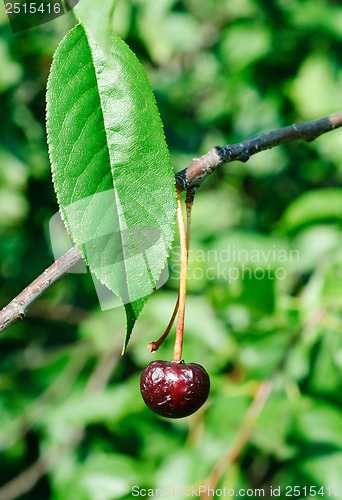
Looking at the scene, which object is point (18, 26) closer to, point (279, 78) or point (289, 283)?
point (279, 78)

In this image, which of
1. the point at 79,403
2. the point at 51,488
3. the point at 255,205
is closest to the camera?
the point at 79,403

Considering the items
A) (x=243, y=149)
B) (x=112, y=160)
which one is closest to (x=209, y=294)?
(x=243, y=149)

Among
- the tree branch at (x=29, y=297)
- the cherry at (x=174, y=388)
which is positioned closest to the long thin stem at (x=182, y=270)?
the cherry at (x=174, y=388)

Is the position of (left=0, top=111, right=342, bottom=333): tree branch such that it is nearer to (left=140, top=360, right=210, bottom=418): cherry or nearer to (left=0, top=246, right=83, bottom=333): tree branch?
(left=0, top=246, right=83, bottom=333): tree branch

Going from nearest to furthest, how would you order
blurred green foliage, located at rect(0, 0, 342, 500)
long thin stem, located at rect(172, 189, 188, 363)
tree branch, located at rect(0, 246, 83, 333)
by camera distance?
tree branch, located at rect(0, 246, 83, 333), long thin stem, located at rect(172, 189, 188, 363), blurred green foliage, located at rect(0, 0, 342, 500)

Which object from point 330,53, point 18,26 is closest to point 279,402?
point 18,26

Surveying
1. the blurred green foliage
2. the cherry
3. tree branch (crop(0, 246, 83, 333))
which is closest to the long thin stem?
the cherry
